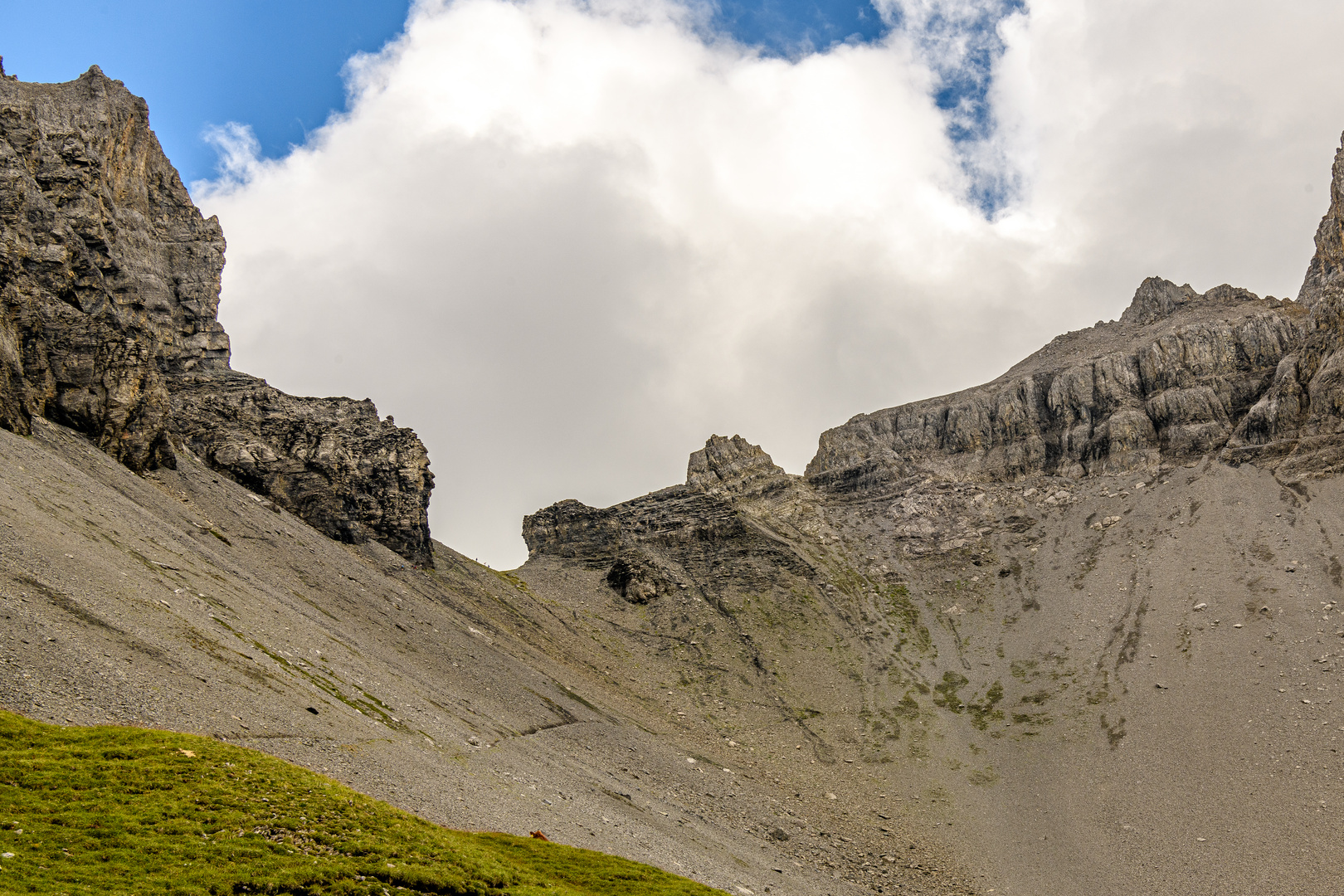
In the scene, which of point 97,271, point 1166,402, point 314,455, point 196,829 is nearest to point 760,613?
point 314,455

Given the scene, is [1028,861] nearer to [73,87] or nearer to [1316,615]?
[1316,615]

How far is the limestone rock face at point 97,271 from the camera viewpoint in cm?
8669

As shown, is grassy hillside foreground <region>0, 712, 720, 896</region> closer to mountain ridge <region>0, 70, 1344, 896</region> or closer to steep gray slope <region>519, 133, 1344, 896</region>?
mountain ridge <region>0, 70, 1344, 896</region>

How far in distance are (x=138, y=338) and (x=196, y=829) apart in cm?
9385

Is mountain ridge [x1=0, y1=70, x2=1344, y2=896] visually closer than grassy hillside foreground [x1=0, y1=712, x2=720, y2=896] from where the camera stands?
No

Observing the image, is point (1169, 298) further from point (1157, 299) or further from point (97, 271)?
point (97, 271)

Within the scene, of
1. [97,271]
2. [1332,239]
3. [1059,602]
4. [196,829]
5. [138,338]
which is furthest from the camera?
[1332,239]

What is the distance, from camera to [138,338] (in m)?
98.9

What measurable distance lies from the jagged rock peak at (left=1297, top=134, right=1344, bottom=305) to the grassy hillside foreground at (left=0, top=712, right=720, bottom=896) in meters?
176

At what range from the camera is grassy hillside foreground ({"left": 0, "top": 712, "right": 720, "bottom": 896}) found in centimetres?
2283

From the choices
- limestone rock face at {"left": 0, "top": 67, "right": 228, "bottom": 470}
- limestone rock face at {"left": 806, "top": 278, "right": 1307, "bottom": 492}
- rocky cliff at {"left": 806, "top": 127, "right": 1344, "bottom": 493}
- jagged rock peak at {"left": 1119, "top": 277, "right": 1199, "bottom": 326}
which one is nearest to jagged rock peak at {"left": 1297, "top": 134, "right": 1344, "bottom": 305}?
rocky cliff at {"left": 806, "top": 127, "right": 1344, "bottom": 493}

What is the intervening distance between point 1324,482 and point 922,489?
225 ft

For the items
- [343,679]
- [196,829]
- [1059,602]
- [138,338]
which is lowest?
[196,829]

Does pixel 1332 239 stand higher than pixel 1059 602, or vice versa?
pixel 1332 239
